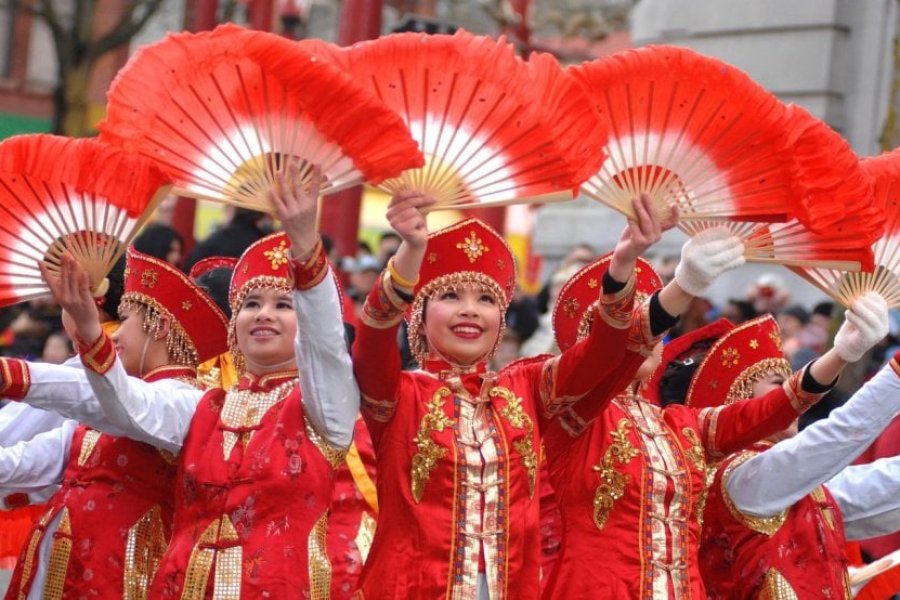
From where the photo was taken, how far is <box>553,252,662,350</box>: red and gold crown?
228 inches

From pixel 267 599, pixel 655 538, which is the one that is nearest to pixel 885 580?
pixel 655 538

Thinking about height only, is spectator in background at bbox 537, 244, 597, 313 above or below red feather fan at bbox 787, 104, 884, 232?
above

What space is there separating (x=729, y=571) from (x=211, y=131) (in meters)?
2.52

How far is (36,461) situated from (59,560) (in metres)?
0.33

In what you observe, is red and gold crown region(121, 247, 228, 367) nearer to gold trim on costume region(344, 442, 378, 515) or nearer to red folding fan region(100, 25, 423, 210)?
gold trim on costume region(344, 442, 378, 515)

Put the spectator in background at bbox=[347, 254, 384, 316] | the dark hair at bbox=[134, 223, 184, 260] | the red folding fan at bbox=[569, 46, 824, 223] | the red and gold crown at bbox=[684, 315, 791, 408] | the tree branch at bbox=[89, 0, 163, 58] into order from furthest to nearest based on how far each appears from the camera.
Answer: the tree branch at bbox=[89, 0, 163, 58], the spectator in background at bbox=[347, 254, 384, 316], the dark hair at bbox=[134, 223, 184, 260], the red and gold crown at bbox=[684, 315, 791, 408], the red folding fan at bbox=[569, 46, 824, 223]

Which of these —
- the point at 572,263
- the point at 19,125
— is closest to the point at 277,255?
the point at 572,263

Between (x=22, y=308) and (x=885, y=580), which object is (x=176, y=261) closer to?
(x=22, y=308)

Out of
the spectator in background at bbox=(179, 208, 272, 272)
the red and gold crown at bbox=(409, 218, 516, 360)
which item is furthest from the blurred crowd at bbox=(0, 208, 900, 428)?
the red and gold crown at bbox=(409, 218, 516, 360)

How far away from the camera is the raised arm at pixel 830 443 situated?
5.71 metres

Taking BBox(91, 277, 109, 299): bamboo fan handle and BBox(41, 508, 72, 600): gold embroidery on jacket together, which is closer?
BBox(91, 277, 109, 299): bamboo fan handle

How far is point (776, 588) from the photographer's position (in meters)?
5.96

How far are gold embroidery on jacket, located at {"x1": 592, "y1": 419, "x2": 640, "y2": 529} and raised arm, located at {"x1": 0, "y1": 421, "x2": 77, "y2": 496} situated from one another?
5.37 feet

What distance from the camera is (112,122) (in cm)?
467
